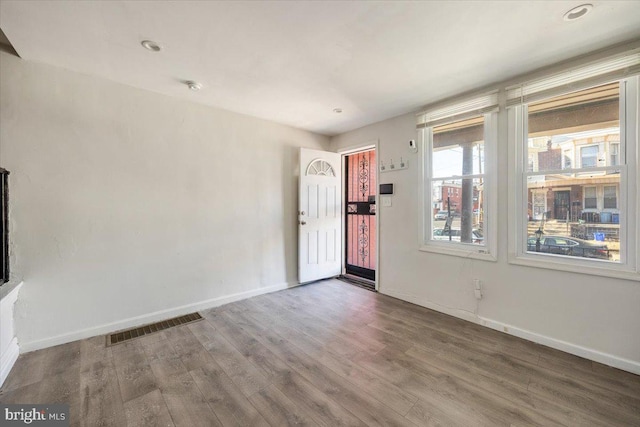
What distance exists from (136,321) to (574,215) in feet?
14.0

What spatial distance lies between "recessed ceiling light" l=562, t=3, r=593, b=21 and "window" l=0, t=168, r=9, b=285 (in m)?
4.16

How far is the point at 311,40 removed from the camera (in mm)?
1896

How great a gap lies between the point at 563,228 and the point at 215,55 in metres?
3.32

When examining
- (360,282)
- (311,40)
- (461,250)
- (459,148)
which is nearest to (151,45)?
(311,40)

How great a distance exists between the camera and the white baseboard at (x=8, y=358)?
6.04 feet

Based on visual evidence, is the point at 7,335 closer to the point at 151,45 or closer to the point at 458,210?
the point at 151,45

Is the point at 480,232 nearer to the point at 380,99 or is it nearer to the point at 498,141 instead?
the point at 498,141

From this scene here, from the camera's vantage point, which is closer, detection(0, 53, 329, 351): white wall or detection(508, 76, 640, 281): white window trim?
detection(508, 76, 640, 281): white window trim

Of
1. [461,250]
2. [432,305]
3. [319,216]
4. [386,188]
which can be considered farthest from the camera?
[319,216]

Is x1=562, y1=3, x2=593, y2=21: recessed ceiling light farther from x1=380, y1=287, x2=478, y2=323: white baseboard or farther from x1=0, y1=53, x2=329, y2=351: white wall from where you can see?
x1=0, y1=53, x2=329, y2=351: white wall

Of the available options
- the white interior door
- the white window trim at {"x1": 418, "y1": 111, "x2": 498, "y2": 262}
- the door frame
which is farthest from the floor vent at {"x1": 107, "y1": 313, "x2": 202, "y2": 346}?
the white window trim at {"x1": 418, "y1": 111, "x2": 498, "y2": 262}

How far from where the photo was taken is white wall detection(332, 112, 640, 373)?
2.01 m

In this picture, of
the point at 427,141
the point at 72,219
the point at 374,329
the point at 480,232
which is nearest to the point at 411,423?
the point at 374,329

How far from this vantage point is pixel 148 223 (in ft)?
9.05
